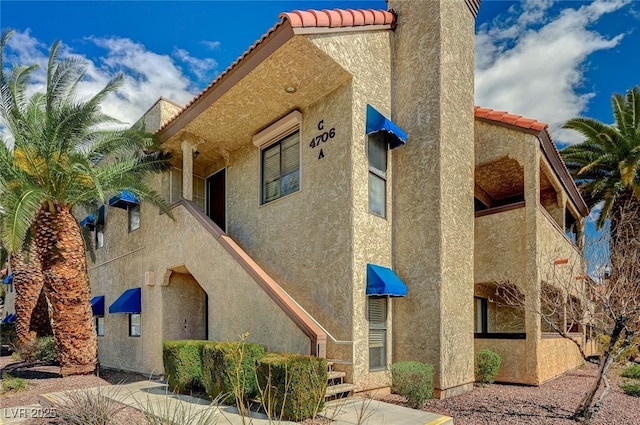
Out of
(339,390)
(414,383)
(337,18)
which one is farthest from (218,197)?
(414,383)

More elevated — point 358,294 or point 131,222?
point 131,222

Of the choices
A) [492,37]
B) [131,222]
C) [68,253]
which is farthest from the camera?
[131,222]

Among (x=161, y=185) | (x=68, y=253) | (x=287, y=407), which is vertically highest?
(x=161, y=185)

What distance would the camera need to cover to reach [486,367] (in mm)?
12234

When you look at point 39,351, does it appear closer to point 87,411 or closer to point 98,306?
point 98,306

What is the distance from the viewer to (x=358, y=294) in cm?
999

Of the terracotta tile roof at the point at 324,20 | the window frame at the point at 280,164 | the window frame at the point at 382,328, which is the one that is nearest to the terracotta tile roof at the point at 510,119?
the terracotta tile roof at the point at 324,20

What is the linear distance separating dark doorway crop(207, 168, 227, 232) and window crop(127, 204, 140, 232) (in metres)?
2.57

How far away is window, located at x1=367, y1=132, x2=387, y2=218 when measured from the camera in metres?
11.1

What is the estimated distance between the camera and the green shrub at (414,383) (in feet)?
29.1

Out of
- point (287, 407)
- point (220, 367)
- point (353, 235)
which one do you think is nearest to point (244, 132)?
point (353, 235)

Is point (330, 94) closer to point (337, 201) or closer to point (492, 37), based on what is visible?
point (337, 201)

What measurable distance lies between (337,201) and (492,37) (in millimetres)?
9055

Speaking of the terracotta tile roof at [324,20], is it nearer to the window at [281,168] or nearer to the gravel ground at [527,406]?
the window at [281,168]
